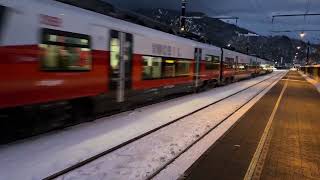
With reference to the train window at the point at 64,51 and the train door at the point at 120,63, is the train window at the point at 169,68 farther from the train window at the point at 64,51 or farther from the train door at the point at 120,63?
the train window at the point at 64,51

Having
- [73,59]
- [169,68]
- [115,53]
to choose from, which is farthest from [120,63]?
[169,68]

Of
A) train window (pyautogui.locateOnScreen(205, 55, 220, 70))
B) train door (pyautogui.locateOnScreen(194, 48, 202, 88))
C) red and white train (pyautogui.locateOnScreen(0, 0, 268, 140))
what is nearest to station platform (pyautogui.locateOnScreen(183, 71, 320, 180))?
red and white train (pyautogui.locateOnScreen(0, 0, 268, 140))

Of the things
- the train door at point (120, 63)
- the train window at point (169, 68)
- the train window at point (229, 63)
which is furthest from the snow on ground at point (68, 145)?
the train window at point (229, 63)

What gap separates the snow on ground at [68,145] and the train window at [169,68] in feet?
15.9

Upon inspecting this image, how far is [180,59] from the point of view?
23.8 metres

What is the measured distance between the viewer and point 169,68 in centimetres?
2175

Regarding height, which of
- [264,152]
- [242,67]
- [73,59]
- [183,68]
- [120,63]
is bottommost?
[264,152]

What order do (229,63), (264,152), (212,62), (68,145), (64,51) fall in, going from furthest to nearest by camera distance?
1. (229,63)
2. (212,62)
3. (64,51)
4. (264,152)
5. (68,145)

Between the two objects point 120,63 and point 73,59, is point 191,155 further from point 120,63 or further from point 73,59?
point 120,63

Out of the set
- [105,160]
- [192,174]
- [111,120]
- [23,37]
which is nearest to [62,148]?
[105,160]

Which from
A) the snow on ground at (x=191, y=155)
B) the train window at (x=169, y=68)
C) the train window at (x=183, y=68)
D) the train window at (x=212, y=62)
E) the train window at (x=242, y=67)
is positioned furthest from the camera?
the train window at (x=242, y=67)

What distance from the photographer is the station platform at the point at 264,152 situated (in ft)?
28.8

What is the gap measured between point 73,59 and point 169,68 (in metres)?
10.0

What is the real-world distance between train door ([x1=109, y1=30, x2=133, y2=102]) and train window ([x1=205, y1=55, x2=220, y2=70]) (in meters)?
14.5
